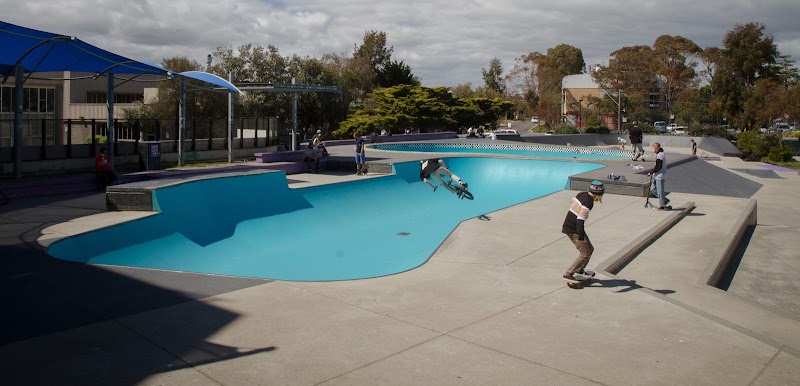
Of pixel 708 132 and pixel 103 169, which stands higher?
pixel 708 132

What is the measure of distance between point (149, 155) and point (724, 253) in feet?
53.7

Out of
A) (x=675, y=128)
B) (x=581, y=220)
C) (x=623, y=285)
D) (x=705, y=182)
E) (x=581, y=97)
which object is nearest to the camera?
(x=581, y=220)

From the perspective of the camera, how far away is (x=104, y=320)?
20.9 feet

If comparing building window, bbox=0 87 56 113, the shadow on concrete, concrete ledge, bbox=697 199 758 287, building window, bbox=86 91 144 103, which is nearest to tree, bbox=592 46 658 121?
building window, bbox=86 91 144 103

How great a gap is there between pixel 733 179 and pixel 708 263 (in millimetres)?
20256

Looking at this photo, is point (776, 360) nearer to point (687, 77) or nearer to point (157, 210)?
point (157, 210)

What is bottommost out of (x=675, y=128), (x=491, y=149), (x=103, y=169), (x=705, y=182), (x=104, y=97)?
(x=705, y=182)

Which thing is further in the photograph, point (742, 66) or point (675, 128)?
point (675, 128)

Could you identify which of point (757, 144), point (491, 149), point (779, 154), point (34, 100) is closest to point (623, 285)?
point (491, 149)

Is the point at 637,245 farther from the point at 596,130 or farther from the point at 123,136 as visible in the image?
the point at 596,130

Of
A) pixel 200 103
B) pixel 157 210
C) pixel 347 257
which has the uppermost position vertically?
pixel 200 103

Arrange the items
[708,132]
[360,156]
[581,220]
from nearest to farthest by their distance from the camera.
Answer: [581,220] < [360,156] < [708,132]

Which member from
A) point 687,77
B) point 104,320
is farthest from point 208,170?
point 687,77

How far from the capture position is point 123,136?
26.0m
